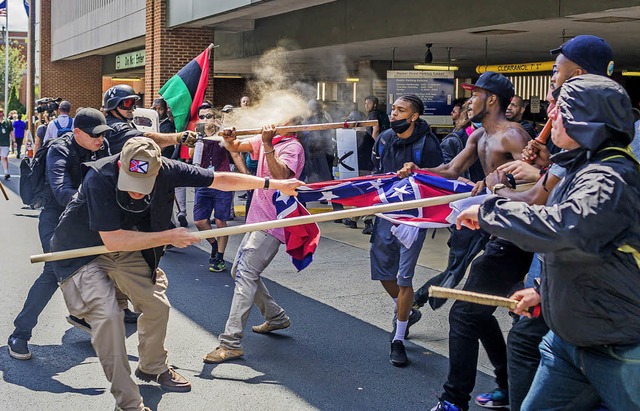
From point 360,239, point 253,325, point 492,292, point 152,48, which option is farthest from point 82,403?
point 152,48

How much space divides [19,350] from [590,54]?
459 cm

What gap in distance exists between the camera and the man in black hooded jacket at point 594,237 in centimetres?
306

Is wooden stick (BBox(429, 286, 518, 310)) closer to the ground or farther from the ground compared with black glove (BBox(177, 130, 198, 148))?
closer to the ground

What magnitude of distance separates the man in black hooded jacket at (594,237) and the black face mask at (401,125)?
332 centimetres

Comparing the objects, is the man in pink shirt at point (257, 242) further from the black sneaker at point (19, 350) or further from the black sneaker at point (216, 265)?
the black sneaker at point (216, 265)

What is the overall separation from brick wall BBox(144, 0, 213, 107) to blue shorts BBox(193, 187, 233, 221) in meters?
8.70

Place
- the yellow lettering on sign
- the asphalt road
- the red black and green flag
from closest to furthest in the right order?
the asphalt road
the red black and green flag
the yellow lettering on sign

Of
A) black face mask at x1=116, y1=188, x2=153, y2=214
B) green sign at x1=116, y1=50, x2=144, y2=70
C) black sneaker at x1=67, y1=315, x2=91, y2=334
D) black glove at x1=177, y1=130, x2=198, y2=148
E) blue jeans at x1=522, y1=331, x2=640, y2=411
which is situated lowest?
black sneaker at x1=67, y1=315, x2=91, y2=334

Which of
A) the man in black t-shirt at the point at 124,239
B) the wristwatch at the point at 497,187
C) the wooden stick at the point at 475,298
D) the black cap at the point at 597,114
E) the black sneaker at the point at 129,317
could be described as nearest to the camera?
the black cap at the point at 597,114

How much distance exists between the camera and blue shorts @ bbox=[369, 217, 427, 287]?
6.41 m

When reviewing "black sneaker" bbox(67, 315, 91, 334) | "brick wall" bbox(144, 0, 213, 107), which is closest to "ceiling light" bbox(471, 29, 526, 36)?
"brick wall" bbox(144, 0, 213, 107)

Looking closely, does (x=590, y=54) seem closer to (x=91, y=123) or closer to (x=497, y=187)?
(x=497, y=187)

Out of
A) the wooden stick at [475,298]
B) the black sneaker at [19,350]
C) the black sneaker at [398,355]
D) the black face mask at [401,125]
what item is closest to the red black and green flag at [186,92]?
the black face mask at [401,125]

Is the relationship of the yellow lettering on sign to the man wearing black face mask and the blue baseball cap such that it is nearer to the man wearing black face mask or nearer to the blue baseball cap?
the man wearing black face mask
